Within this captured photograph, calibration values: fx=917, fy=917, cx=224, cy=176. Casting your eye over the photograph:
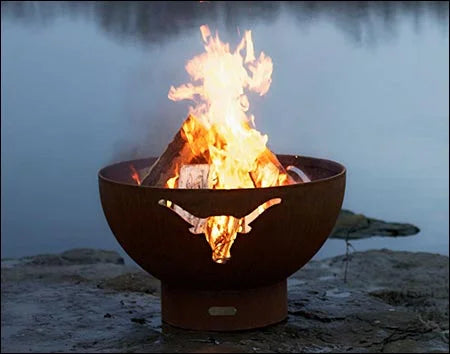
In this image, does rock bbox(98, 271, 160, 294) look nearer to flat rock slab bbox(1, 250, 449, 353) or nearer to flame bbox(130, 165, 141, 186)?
flat rock slab bbox(1, 250, 449, 353)

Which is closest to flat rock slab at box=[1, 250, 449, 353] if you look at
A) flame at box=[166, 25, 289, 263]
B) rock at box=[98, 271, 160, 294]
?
rock at box=[98, 271, 160, 294]

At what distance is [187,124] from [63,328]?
101 centimetres

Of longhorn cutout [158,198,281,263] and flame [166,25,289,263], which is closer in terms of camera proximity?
longhorn cutout [158,198,281,263]

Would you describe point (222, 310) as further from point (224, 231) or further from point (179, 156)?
point (179, 156)

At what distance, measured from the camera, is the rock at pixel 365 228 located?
6.57m

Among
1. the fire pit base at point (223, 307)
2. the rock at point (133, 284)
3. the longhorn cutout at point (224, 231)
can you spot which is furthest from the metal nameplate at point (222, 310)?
the rock at point (133, 284)

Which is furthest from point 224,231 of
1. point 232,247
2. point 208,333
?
point 208,333

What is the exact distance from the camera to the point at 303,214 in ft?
11.6

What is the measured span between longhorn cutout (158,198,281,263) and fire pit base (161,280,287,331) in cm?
25

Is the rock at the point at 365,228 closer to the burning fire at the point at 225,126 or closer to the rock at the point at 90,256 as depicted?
the rock at the point at 90,256

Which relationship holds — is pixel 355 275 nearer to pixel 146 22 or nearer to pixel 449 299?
pixel 449 299

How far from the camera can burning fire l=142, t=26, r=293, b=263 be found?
3805 millimetres

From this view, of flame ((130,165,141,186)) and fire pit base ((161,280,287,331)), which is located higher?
flame ((130,165,141,186))

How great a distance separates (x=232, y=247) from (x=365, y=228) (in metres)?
3.37
